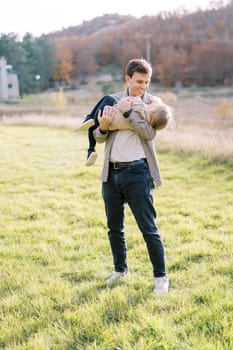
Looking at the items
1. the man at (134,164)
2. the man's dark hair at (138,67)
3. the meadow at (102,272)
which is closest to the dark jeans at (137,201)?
the man at (134,164)

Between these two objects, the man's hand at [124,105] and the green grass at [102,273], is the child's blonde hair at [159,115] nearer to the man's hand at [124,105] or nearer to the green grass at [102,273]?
the man's hand at [124,105]

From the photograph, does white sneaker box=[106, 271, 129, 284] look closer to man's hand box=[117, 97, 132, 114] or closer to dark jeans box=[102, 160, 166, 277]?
dark jeans box=[102, 160, 166, 277]

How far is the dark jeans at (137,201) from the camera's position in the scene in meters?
2.76

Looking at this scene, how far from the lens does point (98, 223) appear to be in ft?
15.8

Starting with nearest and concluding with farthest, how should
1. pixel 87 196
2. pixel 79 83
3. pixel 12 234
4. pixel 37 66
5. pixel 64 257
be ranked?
pixel 64 257 → pixel 12 234 → pixel 87 196 → pixel 37 66 → pixel 79 83

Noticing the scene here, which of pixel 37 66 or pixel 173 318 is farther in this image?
pixel 37 66

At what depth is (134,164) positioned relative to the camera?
278cm

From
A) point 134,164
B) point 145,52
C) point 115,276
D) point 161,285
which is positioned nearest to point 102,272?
point 115,276

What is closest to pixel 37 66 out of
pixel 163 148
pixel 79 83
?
pixel 79 83

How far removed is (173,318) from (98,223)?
2396mm

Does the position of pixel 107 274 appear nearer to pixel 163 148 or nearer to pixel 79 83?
pixel 163 148

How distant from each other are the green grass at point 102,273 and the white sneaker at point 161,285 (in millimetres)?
64

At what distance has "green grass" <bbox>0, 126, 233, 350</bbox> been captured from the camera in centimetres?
238

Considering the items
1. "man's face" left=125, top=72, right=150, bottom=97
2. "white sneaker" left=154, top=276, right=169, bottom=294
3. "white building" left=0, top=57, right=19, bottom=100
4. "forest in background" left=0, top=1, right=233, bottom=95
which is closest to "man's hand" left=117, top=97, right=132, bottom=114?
"man's face" left=125, top=72, right=150, bottom=97
